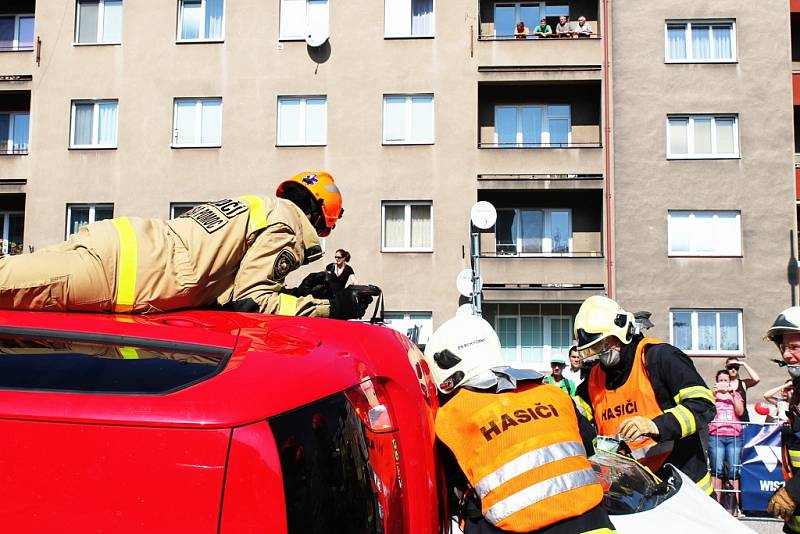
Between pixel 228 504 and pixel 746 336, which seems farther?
pixel 746 336

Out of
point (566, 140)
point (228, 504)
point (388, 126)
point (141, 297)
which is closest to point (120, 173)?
point (388, 126)

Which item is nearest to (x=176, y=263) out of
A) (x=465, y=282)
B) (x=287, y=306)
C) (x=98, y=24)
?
(x=287, y=306)

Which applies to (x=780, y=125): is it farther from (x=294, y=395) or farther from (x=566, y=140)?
(x=294, y=395)

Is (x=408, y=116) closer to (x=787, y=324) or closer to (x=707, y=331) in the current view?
(x=707, y=331)

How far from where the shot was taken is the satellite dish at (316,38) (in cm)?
2153

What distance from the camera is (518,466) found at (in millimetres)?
2713

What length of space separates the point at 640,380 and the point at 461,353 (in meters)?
2.02

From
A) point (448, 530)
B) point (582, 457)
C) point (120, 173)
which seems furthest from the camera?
point (120, 173)

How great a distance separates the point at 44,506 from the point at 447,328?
5.93 ft

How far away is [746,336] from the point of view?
68.2 feet

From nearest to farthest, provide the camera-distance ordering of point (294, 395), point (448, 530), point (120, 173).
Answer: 1. point (294, 395)
2. point (448, 530)
3. point (120, 173)

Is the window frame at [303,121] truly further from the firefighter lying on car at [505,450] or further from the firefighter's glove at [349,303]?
the firefighter lying on car at [505,450]

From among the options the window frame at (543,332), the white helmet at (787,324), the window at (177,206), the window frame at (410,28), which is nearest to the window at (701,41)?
the window frame at (410,28)

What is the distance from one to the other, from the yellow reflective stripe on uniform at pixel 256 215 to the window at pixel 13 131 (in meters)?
23.1
